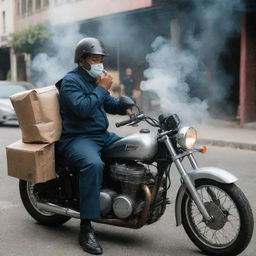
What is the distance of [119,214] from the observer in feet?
13.6

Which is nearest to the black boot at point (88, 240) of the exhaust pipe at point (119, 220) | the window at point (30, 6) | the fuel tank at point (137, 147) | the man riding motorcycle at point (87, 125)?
the man riding motorcycle at point (87, 125)

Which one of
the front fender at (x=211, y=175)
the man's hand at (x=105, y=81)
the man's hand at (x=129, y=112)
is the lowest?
the front fender at (x=211, y=175)

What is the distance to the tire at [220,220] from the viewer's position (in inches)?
150

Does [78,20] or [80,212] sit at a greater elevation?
[78,20]

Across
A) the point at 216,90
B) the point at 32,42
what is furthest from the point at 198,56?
the point at 32,42

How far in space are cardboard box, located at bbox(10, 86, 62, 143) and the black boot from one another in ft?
2.44

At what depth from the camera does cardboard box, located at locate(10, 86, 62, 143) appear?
4.27m

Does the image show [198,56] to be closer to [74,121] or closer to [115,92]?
[115,92]

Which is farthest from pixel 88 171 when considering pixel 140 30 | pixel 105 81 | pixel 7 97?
pixel 140 30

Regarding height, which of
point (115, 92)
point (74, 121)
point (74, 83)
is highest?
point (74, 83)

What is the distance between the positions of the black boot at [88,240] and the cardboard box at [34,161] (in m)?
0.50

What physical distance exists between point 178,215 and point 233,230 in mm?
437

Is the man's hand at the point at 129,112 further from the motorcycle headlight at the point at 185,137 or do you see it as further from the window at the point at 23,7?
the window at the point at 23,7

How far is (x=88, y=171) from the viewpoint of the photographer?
4.05 metres
